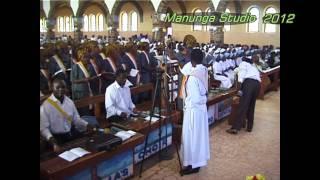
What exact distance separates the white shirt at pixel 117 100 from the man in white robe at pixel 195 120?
869 mm

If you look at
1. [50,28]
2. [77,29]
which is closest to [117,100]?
[50,28]

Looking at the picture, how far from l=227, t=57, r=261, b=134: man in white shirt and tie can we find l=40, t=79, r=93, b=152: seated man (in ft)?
9.46

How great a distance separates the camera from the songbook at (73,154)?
3100mm

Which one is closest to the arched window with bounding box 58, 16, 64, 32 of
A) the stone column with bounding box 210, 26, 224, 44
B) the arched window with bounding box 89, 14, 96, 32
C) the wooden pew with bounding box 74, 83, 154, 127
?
the wooden pew with bounding box 74, 83, 154, 127

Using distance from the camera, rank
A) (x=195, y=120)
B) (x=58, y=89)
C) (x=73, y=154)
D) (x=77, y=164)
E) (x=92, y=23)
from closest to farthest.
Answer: (x=77, y=164), (x=73, y=154), (x=58, y=89), (x=195, y=120), (x=92, y=23)

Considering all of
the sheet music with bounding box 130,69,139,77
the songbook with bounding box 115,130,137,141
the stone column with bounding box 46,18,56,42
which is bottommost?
the songbook with bounding box 115,130,137,141

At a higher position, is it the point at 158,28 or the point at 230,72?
the point at 158,28

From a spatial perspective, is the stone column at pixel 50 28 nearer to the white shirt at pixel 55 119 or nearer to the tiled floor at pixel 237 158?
the white shirt at pixel 55 119

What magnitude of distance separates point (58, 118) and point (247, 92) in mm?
3350

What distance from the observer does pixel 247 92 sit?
574 cm

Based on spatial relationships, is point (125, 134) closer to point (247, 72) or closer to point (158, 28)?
point (247, 72)

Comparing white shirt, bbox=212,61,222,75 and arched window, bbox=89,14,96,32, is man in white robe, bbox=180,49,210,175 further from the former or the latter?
arched window, bbox=89,14,96,32

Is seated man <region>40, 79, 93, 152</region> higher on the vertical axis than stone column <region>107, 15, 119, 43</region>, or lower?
lower

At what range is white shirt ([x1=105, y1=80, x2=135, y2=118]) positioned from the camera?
171 inches
